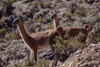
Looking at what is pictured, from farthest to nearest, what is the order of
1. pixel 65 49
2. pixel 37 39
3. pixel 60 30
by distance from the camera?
pixel 37 39
pixel 60 30
pixel 65 49

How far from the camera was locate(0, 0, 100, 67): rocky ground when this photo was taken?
3.48m

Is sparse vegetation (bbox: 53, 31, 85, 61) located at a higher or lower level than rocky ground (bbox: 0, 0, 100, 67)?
higher

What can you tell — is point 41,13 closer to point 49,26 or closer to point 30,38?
point 49,26

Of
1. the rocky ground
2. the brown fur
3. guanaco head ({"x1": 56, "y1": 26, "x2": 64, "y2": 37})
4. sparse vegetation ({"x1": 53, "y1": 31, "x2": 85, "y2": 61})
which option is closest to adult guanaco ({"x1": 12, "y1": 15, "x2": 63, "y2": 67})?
the brown fur

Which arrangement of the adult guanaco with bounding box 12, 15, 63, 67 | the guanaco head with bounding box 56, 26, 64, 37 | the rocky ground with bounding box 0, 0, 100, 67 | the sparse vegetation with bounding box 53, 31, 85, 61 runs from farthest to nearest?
the adult guanaco with bounding box 12, 15, 63, 67, the guanaco head with bounding box 56, 26, 64, 37, the sparse vegetation with bounding box 53, 31, 85, 61, the rocky ground with bounding box 0, 0, 100, 67

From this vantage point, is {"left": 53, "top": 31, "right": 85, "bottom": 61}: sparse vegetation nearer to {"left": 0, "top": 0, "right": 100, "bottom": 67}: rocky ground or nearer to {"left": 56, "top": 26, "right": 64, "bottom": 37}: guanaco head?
{"left": 0, "top": 0, "right": 100, "bottom": 67}: rocky ground

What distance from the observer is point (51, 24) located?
13.4m

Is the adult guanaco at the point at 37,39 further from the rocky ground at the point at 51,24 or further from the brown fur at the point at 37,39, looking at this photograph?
the rocky ground at the point at 51,24

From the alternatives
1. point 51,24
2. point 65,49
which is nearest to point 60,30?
point 65,49

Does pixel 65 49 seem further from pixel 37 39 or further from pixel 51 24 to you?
pixel 51 24

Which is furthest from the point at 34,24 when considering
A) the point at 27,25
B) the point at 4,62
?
the point at 4,62

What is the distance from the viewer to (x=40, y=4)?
58.9ft

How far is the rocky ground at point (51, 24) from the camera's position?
3482 millimetres

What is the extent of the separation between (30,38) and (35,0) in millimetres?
14573
